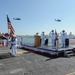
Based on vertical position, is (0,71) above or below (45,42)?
below

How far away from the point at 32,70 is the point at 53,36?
37.7 feet

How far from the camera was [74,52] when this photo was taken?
15781 millimetres

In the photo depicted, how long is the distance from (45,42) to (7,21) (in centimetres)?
818

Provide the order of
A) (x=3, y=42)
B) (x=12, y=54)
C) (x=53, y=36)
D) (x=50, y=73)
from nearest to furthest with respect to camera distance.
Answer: (x=50, y=73)
(x=12, y=54)
(x=53, y=36)
(x=3, y=42)

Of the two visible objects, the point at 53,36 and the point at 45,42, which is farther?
the point at 45,42

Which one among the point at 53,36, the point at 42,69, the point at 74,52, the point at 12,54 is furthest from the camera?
the point at 53,36

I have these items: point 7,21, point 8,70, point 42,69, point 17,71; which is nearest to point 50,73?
point 42,69

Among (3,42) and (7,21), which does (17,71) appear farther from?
(3,42)

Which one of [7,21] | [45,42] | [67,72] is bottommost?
[67,72]

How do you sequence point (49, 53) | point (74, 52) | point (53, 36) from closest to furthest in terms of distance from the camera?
point (49, 53)
point (74, 52)
point (53, 36)

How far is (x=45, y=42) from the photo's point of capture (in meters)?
21.0

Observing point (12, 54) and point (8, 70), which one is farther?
point (12, 54)

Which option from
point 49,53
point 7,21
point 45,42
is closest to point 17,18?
point 45,42

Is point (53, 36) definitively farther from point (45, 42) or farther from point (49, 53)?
point (49, 53)
